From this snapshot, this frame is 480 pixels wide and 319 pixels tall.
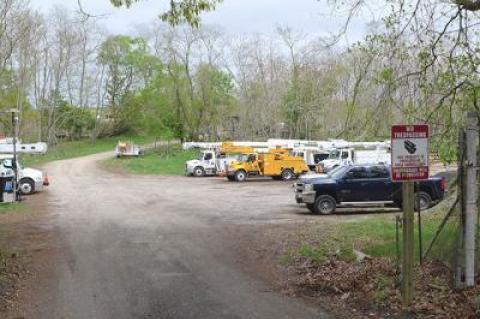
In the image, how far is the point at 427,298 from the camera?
8688mm

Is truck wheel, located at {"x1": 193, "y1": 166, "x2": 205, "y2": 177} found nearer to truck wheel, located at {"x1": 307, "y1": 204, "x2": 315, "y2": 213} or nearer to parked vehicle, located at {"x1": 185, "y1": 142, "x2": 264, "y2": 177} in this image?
parked vehicle, located at {"x1": 185, "y1": 142, "x2": 264, "y2": 177}

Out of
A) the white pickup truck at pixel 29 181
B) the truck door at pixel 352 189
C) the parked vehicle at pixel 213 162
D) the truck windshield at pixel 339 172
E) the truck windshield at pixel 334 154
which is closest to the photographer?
the truck door at pixel 352 189

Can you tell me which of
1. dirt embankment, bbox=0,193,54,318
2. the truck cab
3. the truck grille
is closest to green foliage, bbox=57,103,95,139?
the truck cab

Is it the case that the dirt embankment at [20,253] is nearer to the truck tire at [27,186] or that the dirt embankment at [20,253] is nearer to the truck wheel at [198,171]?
the truck tire at [27,186]

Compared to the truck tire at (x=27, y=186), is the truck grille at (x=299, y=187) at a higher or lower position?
higher

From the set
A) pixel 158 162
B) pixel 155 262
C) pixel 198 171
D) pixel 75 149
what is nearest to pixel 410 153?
pixel 155 262

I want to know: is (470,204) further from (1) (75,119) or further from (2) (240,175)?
(1) (75,119)

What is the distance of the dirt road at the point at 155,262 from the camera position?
359 inches

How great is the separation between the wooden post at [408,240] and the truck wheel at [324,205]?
47.8 feet

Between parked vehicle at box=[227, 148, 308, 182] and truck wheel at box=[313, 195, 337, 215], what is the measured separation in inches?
820

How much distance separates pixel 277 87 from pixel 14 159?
41831 millimetres

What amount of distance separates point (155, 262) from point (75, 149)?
243 ft

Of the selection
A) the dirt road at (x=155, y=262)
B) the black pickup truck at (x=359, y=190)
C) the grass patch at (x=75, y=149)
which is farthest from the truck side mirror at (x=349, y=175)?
the grass patch at (x=75, y=149)

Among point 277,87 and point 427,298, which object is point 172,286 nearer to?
point 427,298
